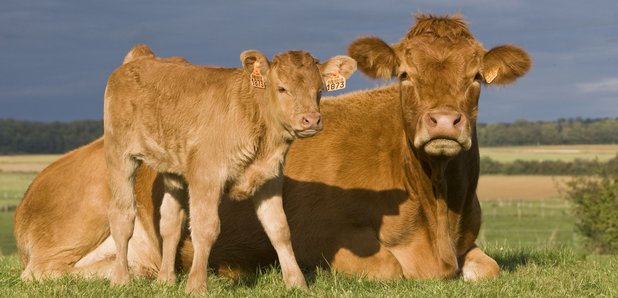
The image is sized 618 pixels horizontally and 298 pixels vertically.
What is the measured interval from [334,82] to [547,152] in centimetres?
14382

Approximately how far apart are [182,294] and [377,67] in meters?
3.73

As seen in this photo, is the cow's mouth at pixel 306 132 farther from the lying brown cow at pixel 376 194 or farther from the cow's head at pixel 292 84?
the lying brown cow at pixel 376 194

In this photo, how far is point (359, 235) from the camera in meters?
9.98

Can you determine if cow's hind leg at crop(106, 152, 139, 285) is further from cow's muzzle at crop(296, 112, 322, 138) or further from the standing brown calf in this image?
cow's muzzle at crop(296, 112, 322, 138)

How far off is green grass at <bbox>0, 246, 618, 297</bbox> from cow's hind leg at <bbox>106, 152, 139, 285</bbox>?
1.47 feet

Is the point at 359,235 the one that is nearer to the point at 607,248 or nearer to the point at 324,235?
the point at 324,235

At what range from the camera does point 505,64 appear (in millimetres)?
10102

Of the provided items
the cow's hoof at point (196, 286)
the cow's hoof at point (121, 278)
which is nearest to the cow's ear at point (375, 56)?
the cow's hoof at point (196, 286)

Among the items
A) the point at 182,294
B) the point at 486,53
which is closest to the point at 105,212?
the point at 182,294

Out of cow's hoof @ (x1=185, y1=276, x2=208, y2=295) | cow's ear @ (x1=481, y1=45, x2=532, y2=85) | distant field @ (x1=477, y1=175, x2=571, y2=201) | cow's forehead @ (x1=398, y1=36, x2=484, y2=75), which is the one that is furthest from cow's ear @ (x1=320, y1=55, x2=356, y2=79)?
distant field @ (x1=477, y1=175, x2=571, y2=201)

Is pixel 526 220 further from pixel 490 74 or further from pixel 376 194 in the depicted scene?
pixel 490 74

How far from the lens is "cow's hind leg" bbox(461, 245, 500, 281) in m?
9.96

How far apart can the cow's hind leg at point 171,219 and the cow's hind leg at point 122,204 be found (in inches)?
14.1

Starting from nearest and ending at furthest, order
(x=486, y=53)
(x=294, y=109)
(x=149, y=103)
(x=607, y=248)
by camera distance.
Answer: (x=294, y=109), (x=149, y=103), (x=486, y=53), (x=607, y=248)
